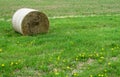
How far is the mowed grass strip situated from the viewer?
766cm

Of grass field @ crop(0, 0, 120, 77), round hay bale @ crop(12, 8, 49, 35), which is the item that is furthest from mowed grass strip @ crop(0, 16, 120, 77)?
round hay bale @ crop(12, 8, 49, 35)

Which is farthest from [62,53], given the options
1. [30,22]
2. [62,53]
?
[30,22]

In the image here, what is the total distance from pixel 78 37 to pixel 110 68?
333 centimetres

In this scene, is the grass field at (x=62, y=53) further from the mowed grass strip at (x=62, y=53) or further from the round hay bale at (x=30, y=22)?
the round hay bale at (x=30, y=22)

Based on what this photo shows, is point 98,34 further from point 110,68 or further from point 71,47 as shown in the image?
point 110,68

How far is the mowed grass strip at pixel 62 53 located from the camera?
25.1 feet

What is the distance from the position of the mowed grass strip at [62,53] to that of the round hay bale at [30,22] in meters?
0.29

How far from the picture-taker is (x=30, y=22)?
11.7m

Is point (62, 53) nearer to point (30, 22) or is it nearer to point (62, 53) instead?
point (62, 53)

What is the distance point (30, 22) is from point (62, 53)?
3.09m

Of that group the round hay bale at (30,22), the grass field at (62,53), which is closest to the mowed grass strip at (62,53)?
the grass field at (62,53)

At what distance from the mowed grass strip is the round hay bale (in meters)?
0.29

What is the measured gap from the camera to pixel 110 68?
7793 mm

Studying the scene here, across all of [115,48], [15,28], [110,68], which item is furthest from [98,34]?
[110,68]
